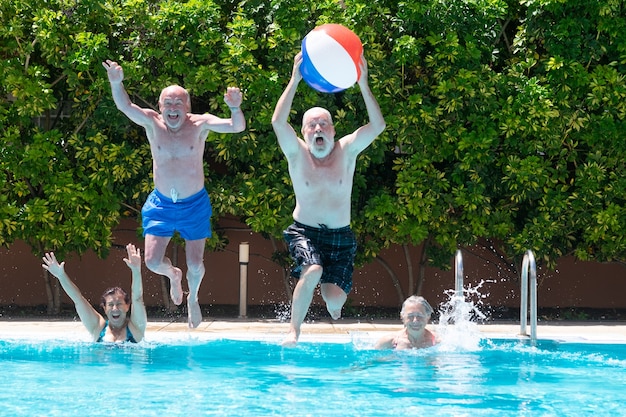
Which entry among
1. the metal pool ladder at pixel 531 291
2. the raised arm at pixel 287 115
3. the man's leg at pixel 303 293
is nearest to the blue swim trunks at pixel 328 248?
the man's leg at pixel 303 293

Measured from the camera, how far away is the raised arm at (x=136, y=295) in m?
8.55

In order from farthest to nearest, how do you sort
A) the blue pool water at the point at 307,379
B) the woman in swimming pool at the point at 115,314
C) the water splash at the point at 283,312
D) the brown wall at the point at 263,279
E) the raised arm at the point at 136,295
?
1. the brown wall at the point at 263,279
2. the water splash at the point at 283,312
3. the woman in swimming pool at the point at 115,314
4. the raised arm at the point at 136,295
5. the blue pool water at the point at 307,379

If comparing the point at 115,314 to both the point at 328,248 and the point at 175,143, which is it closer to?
the point at 175,143

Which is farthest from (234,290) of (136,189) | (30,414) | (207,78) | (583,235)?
(30,414)

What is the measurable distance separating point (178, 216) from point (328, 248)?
1299 mm

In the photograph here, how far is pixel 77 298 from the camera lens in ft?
28.9

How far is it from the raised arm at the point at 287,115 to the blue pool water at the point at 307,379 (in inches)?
69.1

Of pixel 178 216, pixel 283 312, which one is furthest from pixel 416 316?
pixel 283 312

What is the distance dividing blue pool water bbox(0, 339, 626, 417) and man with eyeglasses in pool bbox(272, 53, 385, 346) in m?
0.65

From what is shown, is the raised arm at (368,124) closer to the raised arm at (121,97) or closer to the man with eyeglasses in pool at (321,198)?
the man with eyeglasses in pool at (321,198)

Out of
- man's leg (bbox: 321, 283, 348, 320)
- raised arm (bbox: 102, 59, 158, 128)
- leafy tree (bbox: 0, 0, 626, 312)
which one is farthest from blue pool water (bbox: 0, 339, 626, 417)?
leafy tree (bbox: 0, 0, 626, 312)

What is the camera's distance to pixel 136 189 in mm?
12047

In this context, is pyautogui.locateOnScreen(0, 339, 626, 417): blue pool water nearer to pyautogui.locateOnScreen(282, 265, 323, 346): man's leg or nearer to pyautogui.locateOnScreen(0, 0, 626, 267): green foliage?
pyautogui.locateOnScreen(282, 265, 323, 346): man's leg

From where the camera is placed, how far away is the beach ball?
7.80m
